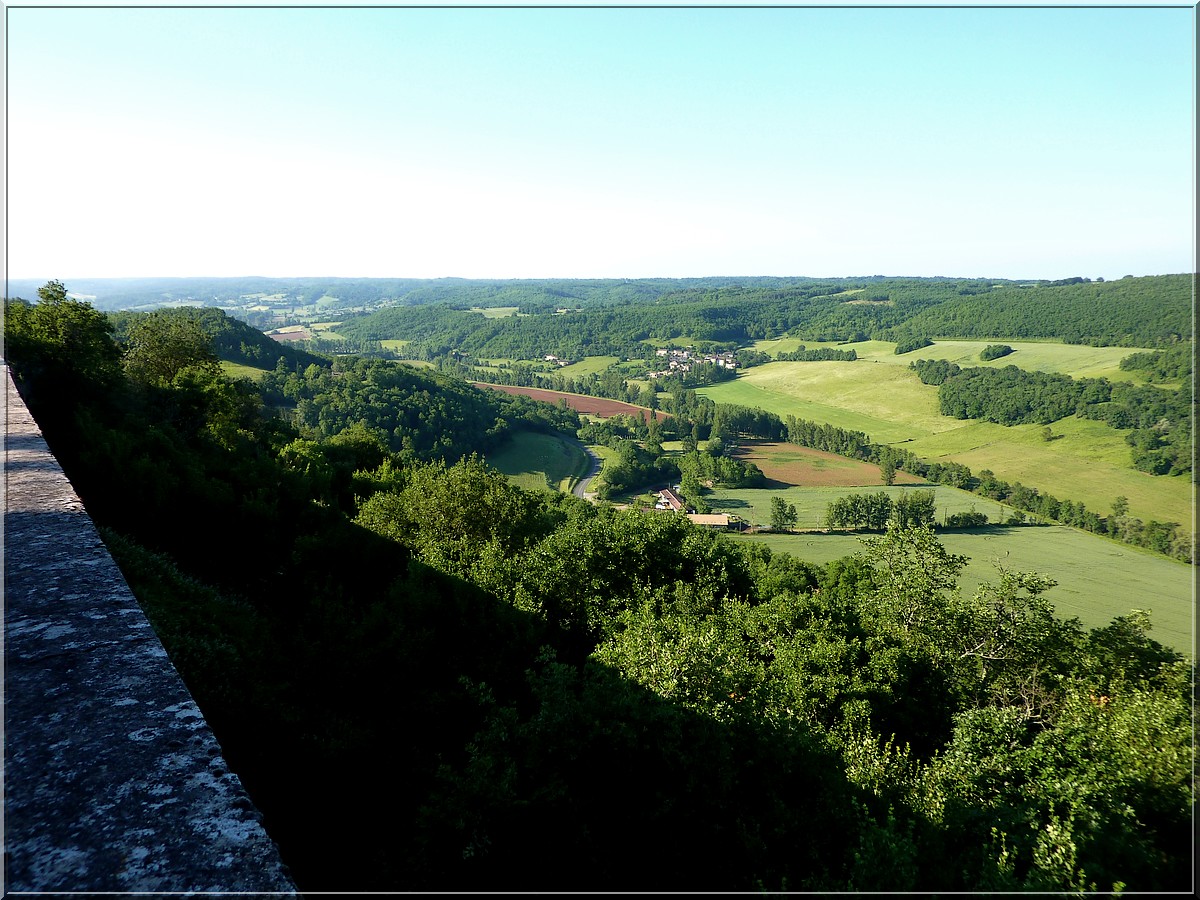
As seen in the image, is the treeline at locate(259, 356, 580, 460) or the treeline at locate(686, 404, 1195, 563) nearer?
the treeline at locate(686, 404, 1195, 563)

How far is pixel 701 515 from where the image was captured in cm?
8144

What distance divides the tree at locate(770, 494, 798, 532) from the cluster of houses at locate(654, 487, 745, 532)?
4.04 m

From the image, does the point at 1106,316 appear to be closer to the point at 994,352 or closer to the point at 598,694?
the point at 994,352

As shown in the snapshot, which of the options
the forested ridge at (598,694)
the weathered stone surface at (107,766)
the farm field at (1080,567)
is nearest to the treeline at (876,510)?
the farm field at (1080,567)

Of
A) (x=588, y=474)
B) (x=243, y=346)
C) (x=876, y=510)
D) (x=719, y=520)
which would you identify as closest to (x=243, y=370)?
(x=243, y=346)

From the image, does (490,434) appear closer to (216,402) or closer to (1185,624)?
(216,402)

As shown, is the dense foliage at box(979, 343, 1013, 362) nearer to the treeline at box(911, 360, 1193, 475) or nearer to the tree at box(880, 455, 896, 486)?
the treeline at box(911, 360, 1193, 475)

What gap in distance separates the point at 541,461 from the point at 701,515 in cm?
3192

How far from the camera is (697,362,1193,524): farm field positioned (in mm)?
81375

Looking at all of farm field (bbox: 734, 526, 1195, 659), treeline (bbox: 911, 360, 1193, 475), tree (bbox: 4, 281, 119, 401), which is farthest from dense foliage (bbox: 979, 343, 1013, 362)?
tree (bbox: 4, 281, 119, 401)

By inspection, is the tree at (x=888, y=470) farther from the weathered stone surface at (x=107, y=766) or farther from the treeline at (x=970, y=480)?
the weathered stone surface at (x=107, y=766)

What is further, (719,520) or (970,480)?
(970,480)

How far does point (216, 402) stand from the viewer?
28766 mm

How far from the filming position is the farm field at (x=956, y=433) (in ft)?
267
